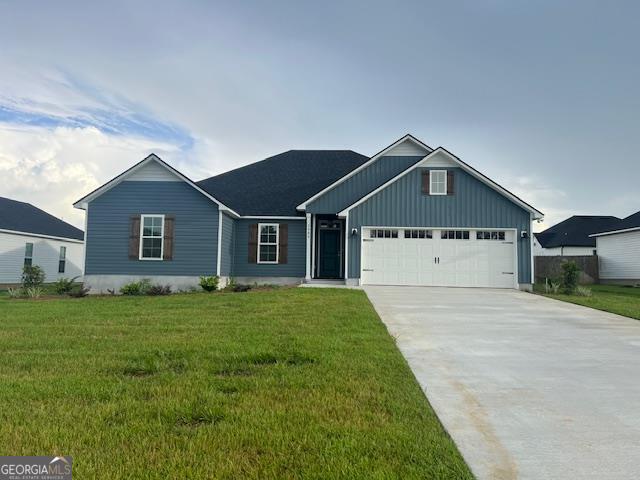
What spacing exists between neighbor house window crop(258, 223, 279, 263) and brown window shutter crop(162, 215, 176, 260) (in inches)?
141

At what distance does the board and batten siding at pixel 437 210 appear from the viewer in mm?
17062

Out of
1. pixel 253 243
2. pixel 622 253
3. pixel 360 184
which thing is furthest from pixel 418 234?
pixel 622 253

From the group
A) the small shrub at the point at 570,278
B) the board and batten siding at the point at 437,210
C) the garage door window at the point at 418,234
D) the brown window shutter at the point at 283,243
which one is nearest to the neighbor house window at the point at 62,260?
the brown window shutter at the point at 283,243

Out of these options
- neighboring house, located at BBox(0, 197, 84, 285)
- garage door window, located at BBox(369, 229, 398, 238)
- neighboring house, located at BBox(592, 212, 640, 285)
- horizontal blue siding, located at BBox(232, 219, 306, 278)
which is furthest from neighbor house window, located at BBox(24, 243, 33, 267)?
neighboring house, located at BBox(592, 212, 640, 285)

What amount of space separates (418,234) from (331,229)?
3.76 meters

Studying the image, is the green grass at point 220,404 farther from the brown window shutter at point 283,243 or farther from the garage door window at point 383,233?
the brown window shutter at point 283,243

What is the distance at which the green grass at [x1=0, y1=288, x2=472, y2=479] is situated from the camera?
2.84m

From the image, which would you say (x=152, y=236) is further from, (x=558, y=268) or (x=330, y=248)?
(x=558, y=268)

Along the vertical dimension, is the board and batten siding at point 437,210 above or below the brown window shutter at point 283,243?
above

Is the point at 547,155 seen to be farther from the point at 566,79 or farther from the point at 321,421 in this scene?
the point at 321,421

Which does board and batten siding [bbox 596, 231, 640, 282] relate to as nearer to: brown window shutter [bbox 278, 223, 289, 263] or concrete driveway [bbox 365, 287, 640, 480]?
concrete driveway [bbox 365, 287, 640, 480]

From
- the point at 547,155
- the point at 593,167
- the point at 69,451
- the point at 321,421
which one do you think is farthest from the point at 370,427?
the point at 593,167

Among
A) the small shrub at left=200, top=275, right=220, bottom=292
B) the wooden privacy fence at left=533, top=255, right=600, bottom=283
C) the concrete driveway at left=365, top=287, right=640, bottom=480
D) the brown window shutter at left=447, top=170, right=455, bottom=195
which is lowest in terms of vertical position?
the concrete driveway at left=365, top=287, right=640, bottom=480

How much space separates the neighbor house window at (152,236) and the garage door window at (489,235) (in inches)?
478
